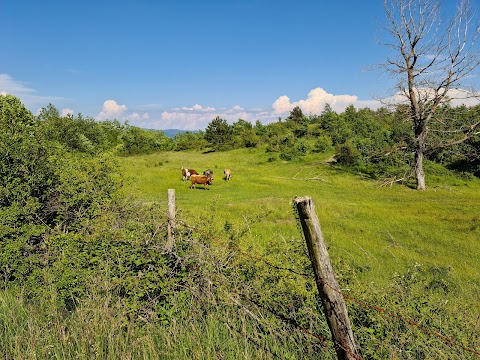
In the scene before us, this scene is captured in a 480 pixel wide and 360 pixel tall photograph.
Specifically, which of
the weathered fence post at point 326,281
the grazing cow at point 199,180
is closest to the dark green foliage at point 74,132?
the grazing cow at point 199,180

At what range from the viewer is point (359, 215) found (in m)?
15.8

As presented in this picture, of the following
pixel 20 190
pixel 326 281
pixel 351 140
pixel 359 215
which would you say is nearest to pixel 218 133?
pixel 351 140

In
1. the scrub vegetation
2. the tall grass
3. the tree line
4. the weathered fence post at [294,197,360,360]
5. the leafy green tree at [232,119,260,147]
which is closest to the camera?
the weathered fence post at [294,197,360,360]

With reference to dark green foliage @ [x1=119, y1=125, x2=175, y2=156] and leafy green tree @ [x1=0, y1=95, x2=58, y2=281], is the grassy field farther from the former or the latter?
dark green foliage @ [x1=119, y1=125, x2=175, y2=156]

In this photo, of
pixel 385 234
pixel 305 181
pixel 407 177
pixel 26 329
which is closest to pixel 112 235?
pixel 26 329

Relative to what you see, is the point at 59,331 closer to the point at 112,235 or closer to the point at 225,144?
the point at 112,235

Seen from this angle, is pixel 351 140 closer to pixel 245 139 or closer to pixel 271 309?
pixel 245 139

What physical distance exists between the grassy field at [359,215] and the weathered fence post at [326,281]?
406cm

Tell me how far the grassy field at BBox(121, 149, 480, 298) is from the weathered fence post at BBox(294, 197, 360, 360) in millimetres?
4059

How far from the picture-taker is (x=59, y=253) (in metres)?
6.71

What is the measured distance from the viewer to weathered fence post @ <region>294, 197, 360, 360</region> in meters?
3.07

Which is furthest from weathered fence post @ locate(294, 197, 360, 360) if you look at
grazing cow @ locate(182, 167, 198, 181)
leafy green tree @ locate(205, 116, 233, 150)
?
leafy green tree @ locate(205, 116, 233, 150)

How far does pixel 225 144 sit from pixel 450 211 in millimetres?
41050

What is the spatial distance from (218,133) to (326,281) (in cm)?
5505
